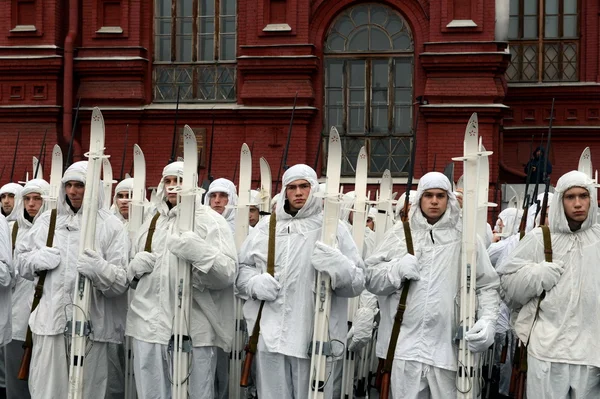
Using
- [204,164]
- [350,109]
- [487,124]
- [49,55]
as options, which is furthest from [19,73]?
[487,124]

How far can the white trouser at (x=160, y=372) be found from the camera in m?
7.99

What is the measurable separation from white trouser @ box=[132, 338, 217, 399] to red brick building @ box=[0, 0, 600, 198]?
867 cm

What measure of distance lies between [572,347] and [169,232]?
301cm

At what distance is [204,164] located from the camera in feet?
56.0

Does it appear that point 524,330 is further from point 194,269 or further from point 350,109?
point 350,109

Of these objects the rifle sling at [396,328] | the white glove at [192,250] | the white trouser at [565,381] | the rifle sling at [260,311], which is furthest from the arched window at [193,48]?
the white trouser at [565,381]

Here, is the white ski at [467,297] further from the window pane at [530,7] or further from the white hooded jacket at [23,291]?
the window pane at [530,7]

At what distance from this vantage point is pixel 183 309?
7.82 meters

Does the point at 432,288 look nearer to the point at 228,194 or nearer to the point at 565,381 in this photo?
the point at 565,381

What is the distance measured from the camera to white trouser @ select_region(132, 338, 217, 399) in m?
7.99

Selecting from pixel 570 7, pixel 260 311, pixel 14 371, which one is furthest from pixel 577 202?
pixel 570 7

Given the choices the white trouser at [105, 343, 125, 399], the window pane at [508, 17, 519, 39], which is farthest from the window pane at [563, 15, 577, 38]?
the white trouser at [105, 343, 125, 399]

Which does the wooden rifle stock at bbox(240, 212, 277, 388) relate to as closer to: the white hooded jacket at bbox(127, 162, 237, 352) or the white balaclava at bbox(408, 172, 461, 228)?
the white hooded jacket at bbox(127, 162, 237, 352)

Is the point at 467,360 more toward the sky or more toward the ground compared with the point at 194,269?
more toward the ground
